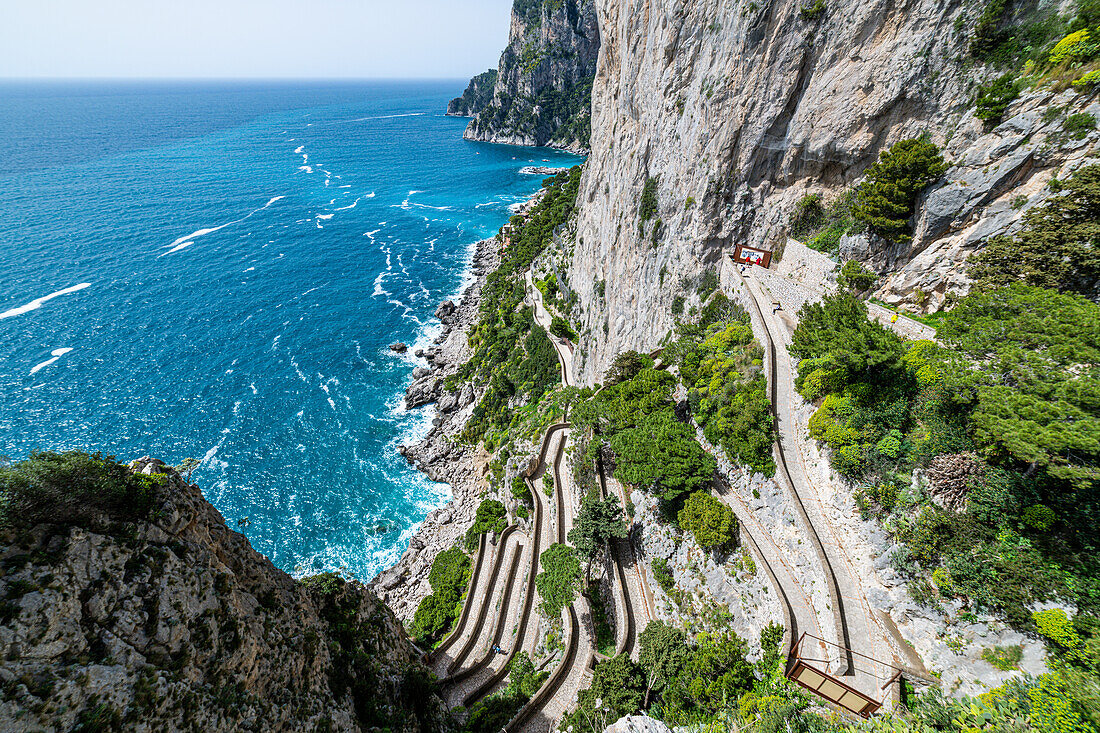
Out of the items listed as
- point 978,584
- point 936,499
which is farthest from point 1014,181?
point 978,584

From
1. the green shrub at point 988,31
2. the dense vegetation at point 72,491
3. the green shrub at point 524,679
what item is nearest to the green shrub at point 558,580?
the green shrub at point 524,679

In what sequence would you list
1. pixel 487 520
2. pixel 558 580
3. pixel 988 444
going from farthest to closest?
pixel 487 520 < pixel 558 580 < pixel 988 444

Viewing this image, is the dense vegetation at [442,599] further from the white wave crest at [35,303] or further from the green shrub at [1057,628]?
the white wave crest at [35,303]

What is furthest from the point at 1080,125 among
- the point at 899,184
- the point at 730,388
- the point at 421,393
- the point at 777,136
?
the point at 421,393

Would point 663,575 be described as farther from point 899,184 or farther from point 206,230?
point 206,230

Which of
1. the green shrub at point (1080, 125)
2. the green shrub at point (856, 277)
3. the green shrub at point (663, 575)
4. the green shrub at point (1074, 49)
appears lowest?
the green shrub at point (663, 575)

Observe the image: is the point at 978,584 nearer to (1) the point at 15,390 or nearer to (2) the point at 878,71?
(2) the point at 878,71
